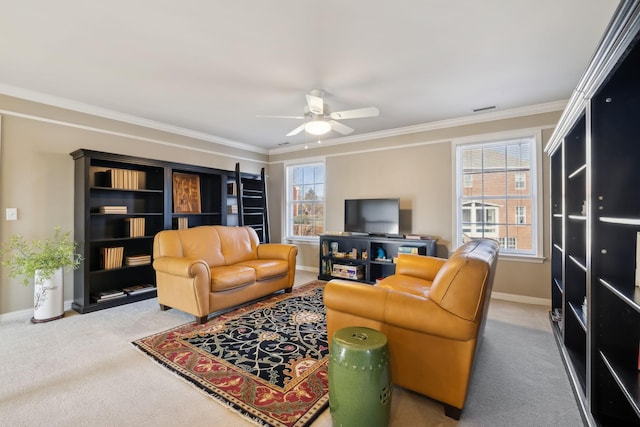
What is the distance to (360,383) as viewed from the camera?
144 centimetres

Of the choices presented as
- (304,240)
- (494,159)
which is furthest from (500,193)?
(304,240)

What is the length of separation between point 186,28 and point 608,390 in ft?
11.5

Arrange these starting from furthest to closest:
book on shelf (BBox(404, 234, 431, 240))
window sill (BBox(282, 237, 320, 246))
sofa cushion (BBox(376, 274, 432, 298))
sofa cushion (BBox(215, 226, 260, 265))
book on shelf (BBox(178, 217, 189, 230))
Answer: window sill (BBox(282, 237, 320, 246)) < book on shelf (BBox(178, 217, 189, 230)) < book on shelf (BBox(404, 234, 431, 240)) < sofa cushion (BBox(215, 226, 260, 265)) < sofa cushion (BBox(376, 274, 432, 298))

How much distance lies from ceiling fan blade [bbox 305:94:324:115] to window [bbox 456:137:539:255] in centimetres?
237

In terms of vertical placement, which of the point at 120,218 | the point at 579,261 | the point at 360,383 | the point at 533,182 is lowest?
the point at 360,383

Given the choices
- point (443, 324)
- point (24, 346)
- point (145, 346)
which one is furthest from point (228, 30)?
point (24, 346)

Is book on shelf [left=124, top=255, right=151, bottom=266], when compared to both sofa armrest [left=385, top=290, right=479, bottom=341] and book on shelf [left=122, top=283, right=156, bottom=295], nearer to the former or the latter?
book on shelf [left=122, top=283, right=156, bottom=295]

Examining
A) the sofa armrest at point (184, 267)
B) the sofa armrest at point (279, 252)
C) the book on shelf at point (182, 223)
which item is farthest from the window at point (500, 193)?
the book on shelf at point (182, 223)

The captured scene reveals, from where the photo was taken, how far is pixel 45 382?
1.97 meters

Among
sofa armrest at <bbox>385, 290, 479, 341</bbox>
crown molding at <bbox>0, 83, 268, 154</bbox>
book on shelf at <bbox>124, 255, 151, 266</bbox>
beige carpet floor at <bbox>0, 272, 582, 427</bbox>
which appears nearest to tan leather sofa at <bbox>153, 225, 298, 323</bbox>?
beige carpet floor at <bbox>0, 272, 582, 427</bbox>

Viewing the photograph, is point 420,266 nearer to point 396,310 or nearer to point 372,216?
point 396,310

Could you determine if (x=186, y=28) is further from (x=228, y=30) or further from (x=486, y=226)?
(x=486, y=226)

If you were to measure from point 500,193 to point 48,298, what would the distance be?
5.72 metres

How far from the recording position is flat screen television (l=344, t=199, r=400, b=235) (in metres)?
4.53
